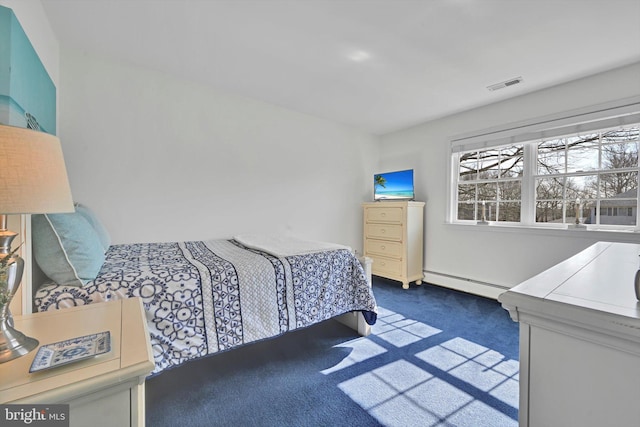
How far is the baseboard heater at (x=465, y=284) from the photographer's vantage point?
10.5 ft

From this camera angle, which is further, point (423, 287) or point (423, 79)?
point (423, 287)

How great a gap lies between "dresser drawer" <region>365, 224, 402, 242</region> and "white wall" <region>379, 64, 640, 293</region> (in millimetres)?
511

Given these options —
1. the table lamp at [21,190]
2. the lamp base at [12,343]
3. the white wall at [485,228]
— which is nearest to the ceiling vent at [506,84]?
the white wall at [485,228]

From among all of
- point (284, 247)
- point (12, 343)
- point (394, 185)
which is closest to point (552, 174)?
point (394, 185)

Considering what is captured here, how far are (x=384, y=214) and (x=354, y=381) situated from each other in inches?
98.4

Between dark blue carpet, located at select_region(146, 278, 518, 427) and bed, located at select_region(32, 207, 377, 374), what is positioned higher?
bed, located at select_region(32, 207, 377, 374)

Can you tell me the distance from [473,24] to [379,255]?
2854mm

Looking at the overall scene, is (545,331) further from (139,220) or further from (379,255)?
(379,255)

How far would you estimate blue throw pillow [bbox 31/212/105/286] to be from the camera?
51.3 inches

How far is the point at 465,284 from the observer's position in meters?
3.46

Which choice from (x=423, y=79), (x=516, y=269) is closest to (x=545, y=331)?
(x=423, y=79)

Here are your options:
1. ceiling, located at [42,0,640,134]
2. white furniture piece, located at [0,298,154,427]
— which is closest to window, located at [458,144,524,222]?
ceiling, located at [42,0,640,134]

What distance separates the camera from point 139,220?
2598mm

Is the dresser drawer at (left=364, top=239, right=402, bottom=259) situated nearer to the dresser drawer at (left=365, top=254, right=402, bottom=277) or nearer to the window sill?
the dresser drawer at (left=365, top=254, right=402, bottom=277)
